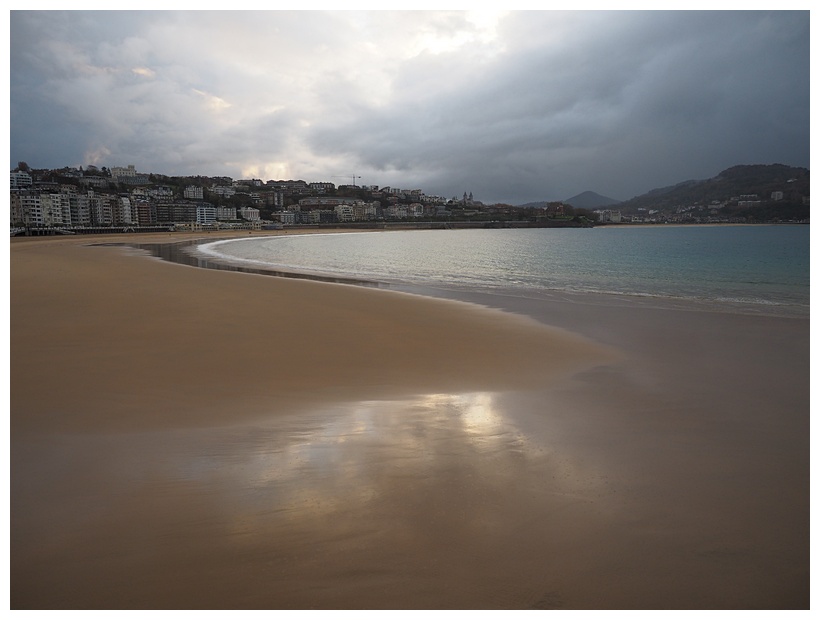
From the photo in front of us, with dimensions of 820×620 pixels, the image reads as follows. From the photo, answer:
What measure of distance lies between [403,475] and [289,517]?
79 centimetres

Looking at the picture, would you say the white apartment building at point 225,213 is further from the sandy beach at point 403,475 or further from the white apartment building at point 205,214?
the sandy beach at point 403,475

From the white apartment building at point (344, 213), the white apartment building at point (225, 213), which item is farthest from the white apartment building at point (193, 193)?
the white apartment building at point (344, 213)

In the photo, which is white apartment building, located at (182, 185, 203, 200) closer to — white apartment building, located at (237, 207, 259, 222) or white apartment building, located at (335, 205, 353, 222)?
white apartment building, located at (237, 207, 259, 222)

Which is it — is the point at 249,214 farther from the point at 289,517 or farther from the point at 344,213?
the point at 289,517

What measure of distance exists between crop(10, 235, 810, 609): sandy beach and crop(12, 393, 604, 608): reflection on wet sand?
1cm

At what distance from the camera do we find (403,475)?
10.3ft

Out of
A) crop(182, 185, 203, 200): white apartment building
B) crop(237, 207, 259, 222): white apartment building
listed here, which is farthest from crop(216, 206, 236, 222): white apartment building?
crop(182, 185, 203, 200): white apartment building

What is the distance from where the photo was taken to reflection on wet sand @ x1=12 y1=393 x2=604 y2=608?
2.15 m

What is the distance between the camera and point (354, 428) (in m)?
3.92

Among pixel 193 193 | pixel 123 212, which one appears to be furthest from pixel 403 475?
pixel 193 193

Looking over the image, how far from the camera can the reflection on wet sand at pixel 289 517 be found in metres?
2.15

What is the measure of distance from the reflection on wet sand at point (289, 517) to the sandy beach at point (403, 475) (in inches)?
0.5
